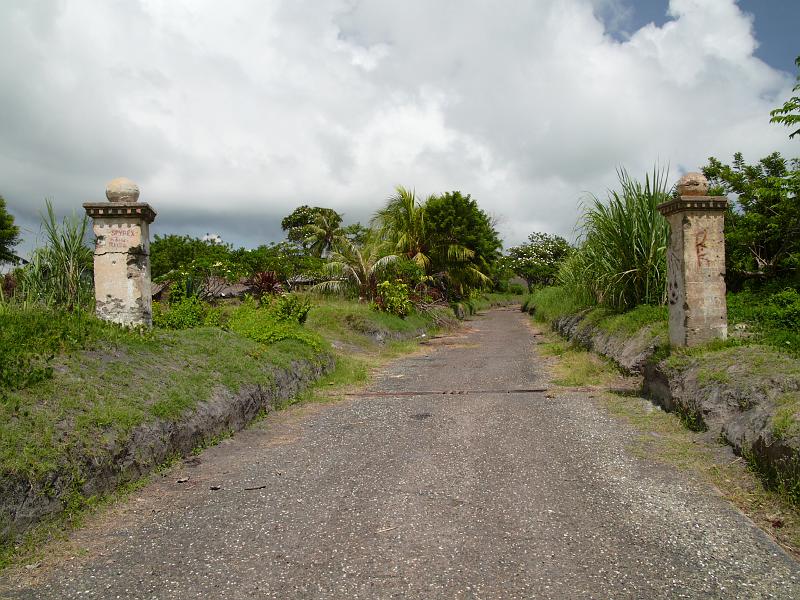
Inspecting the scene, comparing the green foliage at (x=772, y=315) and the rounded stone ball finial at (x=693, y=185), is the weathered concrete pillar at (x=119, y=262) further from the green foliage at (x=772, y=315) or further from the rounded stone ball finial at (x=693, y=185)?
the green foliage at (x=772, y=315)

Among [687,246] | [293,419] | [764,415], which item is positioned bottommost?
[293,419]

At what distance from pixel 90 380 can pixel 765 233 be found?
1025 cm

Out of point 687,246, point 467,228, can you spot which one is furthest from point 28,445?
point 467,228

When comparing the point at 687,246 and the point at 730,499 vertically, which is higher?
the point at 687,246

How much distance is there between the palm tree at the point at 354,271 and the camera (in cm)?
1980

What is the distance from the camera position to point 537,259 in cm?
5434

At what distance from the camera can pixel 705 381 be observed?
602cm

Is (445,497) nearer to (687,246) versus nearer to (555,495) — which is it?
(555,495)

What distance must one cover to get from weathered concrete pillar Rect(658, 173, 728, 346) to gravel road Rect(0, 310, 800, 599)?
2010 millimetres

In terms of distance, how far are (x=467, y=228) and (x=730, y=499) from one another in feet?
82.3

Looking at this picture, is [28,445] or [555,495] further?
[555,495]

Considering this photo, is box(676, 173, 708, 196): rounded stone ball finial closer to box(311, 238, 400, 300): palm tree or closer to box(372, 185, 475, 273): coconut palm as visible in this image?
box(311, 238, 400, 300): palm tree

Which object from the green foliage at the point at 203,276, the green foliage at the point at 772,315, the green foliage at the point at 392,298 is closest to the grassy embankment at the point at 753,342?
the green foliage at the point at 772,315

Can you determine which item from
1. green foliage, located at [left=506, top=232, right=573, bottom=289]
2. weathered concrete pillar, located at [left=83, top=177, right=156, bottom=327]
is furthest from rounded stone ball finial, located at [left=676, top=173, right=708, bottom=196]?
green foliage, located at [left=506, top=232, right=573, bottom=289]
